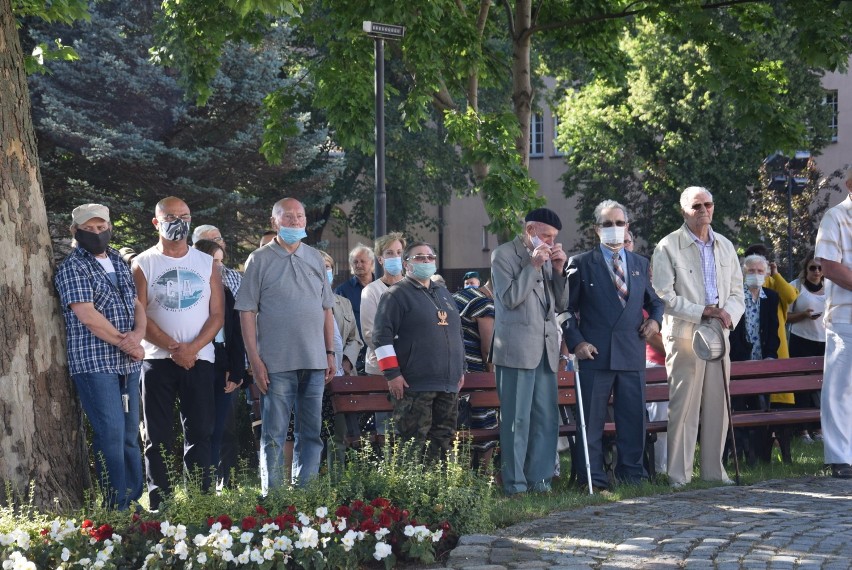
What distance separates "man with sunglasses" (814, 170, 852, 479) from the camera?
32.8 feet

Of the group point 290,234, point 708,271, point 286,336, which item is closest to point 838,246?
point 708,271

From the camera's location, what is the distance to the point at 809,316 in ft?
45.2

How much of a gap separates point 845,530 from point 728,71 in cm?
915

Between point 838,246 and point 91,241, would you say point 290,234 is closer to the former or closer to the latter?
point 91,241

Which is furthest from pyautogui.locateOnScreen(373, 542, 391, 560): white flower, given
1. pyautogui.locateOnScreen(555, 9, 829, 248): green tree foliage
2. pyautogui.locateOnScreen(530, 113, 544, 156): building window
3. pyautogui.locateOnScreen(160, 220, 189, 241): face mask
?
pyautogui.locateOnScreen(530, 113, 544, 156): building window

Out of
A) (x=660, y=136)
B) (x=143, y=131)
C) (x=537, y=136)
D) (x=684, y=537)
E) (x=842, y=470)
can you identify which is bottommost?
(x=684, y=537)

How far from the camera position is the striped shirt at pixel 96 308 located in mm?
7809

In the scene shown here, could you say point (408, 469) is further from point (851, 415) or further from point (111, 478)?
point (851, 415)

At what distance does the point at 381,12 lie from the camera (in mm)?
15812

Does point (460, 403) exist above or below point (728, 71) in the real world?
below

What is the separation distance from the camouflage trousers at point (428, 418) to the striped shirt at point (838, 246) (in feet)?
10.4

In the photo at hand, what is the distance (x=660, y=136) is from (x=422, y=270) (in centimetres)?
3319

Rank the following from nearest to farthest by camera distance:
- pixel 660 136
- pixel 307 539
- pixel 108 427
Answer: pixel 307 539, pixel 108 427, pixel 660 136

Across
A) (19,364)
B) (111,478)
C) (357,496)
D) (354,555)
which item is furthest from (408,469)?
(19,364)
